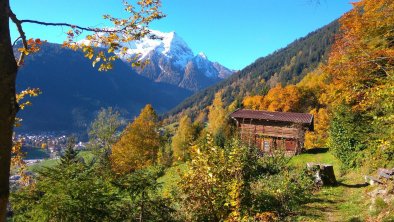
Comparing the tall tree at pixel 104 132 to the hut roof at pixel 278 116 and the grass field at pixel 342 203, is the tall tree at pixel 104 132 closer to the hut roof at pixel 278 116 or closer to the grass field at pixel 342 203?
the hut roof at pixel 278 116

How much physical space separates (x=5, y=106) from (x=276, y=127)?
46335mm

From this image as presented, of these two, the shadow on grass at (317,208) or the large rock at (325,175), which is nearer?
the shadow on grass at (317,208)

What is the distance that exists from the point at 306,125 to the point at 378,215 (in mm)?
36639

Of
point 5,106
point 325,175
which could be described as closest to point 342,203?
point 325,175

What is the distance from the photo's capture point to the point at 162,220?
1052 centimetres

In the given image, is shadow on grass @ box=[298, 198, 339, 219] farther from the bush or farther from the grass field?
the bush

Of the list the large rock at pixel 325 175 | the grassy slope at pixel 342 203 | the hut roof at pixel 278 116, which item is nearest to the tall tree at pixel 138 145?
the hut roof at pixel 278 116

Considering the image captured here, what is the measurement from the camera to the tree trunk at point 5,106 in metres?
3.87

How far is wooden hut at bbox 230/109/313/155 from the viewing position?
46469 millimetres

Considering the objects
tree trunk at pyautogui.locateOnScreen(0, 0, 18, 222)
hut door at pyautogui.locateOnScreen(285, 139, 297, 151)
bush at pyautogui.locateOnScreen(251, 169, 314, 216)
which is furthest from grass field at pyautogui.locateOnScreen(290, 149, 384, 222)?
hut door at pyautogui.locateOnScreen(285, 139, 297, 151)

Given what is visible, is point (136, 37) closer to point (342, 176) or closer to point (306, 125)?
point (342, 176)

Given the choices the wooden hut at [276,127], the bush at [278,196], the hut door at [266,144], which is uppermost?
the wooden hut at [276,127]

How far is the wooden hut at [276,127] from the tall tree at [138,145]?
14.2m

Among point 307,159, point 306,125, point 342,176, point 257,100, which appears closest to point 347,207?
point 342,176
